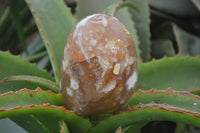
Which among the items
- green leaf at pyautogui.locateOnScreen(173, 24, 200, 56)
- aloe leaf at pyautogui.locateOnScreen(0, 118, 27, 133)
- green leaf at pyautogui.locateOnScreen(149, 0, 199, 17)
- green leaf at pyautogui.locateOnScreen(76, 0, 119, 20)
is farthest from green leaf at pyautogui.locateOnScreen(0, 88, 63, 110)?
green leaf at pyautogui.locateOnScreen(149, 0, 199, 17)

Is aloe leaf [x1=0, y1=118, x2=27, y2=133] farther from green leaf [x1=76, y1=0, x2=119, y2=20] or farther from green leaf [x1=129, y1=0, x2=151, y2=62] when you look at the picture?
green leaf [x1=129, y1=0, x2=151, y2=62]

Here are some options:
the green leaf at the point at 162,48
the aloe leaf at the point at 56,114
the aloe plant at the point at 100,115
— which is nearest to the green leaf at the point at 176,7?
the aloe plant at the point at 100,115

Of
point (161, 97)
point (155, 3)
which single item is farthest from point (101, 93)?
point (155, 3)

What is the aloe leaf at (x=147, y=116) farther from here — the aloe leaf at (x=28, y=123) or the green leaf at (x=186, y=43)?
the green leaf at (x=186, y=43)

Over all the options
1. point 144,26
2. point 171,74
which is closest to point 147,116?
point 171,74

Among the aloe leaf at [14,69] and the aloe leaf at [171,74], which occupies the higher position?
the aloe leaf at [14,69]

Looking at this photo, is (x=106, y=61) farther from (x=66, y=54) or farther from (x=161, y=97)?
(x=161, y=97)
